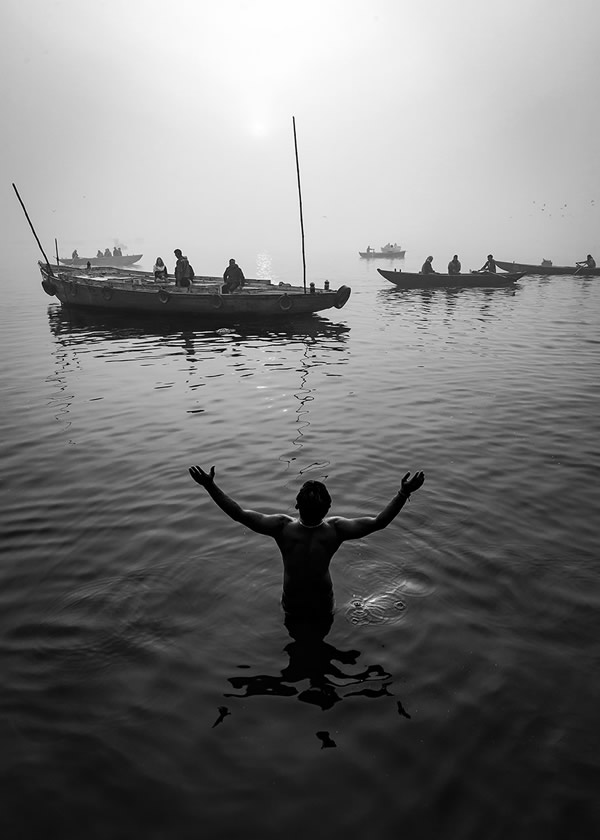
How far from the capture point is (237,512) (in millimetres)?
4238

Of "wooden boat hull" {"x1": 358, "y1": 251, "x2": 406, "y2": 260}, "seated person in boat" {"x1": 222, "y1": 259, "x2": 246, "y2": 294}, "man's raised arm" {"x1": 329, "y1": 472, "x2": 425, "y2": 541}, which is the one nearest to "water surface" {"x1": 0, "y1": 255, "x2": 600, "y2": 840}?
"man's raised arm" {"x1": 329, "y1": 472, "x2": 425, "y2": 541}

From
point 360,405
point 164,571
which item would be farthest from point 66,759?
point 360,405

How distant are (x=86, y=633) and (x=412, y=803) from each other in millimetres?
3330

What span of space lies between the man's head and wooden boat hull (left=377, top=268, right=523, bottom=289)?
3347cm

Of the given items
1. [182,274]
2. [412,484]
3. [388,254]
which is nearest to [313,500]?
[412,484]

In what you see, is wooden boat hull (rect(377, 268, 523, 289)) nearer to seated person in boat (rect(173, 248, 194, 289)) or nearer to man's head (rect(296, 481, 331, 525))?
seated person in boat (rect(173, 248, 194, 289))

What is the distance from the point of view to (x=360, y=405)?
488 inches

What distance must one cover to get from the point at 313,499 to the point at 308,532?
44 cm

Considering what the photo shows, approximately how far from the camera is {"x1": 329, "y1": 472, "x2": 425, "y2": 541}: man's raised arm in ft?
12.8

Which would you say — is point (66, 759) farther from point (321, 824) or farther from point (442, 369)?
point (442, 369)

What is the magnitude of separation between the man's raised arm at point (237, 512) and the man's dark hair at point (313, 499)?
1.16ft

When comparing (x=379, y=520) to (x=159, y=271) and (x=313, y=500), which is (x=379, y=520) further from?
(x=159, y=271)

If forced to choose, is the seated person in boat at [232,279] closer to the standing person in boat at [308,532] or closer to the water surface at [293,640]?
the water surface at [293,640]

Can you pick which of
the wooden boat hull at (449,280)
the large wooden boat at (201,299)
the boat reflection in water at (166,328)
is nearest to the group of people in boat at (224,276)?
the large wooden boat at (201,299)
